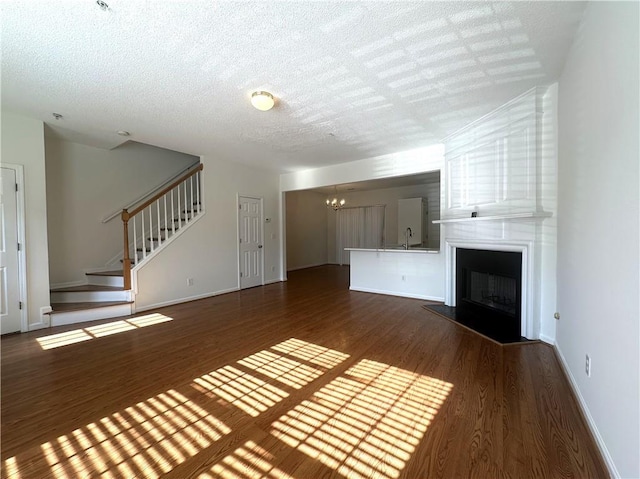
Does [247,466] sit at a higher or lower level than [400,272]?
lower

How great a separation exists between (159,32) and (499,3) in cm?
230

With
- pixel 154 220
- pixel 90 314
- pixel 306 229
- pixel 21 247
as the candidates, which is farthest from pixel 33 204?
pixel 306 229

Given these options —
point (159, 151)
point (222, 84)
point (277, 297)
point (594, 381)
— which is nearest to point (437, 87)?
point (222, 84)

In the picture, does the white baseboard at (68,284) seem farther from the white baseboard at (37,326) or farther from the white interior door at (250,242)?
the white interior door at (250,242)

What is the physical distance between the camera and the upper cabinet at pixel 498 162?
2.85 metres

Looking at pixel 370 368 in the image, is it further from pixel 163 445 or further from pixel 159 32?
pixel 159 32

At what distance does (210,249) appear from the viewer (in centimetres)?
530

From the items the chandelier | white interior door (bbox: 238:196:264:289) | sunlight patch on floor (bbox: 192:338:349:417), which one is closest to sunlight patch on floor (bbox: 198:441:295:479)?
sunlight patch on floor (bbox: 192:338:349:417)

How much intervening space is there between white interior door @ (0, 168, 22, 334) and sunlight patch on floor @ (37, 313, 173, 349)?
0.52 metres

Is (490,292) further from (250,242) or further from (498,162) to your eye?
(250,242)

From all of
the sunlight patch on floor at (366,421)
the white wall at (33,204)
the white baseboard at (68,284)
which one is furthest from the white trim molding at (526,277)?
the white baseboard at (68,284)

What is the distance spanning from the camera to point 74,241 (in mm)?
4527

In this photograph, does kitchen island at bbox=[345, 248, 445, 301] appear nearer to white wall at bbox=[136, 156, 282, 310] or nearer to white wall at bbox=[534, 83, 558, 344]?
white wall at bbox=[534, 83, 558, 344]

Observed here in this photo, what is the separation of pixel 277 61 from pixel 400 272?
13.3ft
